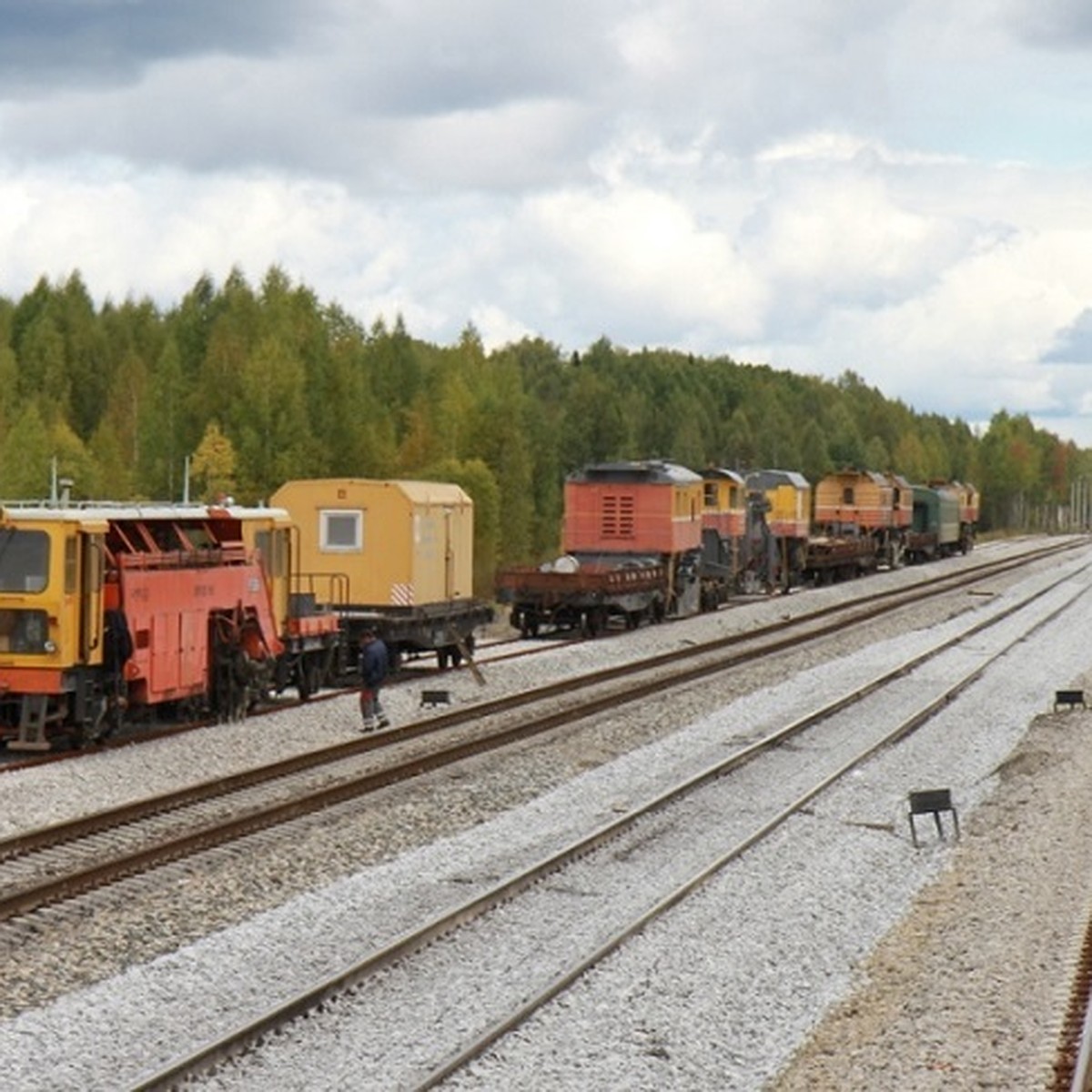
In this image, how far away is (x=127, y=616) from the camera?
68.5 ft

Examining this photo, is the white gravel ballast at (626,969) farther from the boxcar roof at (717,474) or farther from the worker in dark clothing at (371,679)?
the boxcar roof at (717,474)

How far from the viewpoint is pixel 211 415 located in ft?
244

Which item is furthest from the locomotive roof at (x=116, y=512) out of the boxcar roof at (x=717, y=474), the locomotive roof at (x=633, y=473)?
the boxcar roof at (x=717, y=474)

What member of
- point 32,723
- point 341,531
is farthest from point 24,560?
point 341,531

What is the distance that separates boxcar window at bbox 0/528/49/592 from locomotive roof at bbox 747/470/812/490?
41.5m

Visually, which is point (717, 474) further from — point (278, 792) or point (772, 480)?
point (278, 792)

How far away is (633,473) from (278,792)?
24.4m

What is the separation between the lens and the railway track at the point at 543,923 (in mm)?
10055

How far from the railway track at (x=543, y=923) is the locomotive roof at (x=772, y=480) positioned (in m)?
37.0

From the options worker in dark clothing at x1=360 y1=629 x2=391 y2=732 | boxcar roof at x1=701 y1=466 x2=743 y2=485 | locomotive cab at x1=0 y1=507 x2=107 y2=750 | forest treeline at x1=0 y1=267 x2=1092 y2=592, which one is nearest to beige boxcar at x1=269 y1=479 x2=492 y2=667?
worker in dark clothing at x1=360 y1=629 x2=391 y2=732

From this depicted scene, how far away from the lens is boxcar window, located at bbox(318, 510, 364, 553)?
29.7m

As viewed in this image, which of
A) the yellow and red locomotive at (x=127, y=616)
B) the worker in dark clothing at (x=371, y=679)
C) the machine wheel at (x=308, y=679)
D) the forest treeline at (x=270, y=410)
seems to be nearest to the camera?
the yellow and red locomotive at (x=127, y=616)

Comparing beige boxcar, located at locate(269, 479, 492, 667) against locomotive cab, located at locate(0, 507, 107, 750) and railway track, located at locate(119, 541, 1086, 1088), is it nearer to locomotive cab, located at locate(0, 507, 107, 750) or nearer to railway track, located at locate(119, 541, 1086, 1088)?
railway track, located at locate(119, 541, 1086, 1088)

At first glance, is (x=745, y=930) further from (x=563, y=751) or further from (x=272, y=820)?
(x=563, y=751)
